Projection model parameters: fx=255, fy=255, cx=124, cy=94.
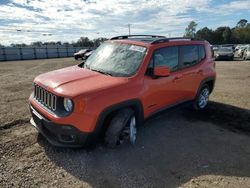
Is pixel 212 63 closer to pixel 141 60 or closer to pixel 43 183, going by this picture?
pixel 141 60

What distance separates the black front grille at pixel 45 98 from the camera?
155 inches

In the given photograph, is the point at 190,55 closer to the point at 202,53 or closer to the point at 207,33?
the point at 202,53

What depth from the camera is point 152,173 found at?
3.64m

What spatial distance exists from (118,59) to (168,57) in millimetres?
1049

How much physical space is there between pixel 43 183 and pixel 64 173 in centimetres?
33

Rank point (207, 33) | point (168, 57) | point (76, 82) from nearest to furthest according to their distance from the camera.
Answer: point (76, 82) → point (168, 57) → point (207, 33)

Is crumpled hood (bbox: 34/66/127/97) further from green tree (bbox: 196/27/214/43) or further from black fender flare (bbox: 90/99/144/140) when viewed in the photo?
Answer: green tree (bbox: 196/27/214/43)

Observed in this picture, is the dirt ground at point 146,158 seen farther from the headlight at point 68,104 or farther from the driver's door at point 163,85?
the headlight at point 68,104

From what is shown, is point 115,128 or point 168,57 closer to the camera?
point 115,128

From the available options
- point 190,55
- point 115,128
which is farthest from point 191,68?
point 115,128

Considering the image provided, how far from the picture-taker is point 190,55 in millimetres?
5895

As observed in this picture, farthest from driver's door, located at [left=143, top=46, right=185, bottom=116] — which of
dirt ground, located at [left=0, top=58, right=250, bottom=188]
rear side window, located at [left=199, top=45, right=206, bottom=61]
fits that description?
rear side window, located at [left=199, top=45, right=206, bottom=61]

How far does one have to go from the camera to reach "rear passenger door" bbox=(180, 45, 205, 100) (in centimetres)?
559

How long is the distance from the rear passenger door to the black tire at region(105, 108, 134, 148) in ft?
6.23
